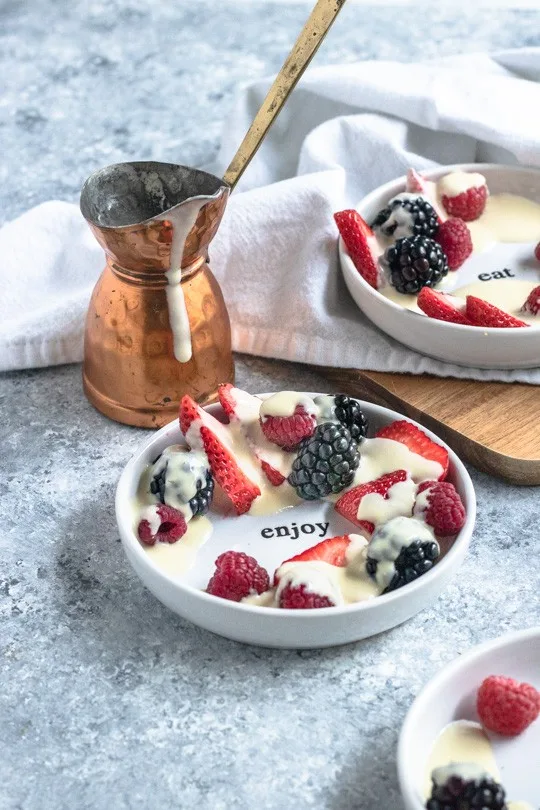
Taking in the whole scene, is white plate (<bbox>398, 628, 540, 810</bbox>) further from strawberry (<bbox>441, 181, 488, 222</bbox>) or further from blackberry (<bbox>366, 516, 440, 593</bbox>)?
strawberry (<bbox>441, 181, 488, 222</bbox>)

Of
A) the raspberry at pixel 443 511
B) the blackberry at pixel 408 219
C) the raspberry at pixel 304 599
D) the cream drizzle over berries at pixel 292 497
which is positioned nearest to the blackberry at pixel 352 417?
the cream drizzle over berries at pixel 292 497

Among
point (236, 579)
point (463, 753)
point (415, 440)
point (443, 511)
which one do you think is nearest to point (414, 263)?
point (415, 440)

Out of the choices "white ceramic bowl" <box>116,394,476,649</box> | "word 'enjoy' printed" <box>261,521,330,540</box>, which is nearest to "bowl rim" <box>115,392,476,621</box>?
"white ceramic bowl" <box>116,394,476,649</box>

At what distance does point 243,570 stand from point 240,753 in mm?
150

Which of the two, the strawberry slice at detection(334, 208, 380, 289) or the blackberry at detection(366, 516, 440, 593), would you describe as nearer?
the blackberry at detection(366, 516, 440, 593)

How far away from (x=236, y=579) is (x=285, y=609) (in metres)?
0.05

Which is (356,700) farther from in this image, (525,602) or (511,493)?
(511,493)

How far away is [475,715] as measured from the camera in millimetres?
956

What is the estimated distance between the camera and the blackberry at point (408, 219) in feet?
4.66

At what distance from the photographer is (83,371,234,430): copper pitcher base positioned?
4.32ft

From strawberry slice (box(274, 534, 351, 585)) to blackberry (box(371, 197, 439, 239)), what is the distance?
48 cm

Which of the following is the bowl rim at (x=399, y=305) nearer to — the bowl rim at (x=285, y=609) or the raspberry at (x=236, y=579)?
the bowl rim at (x=285, y=609)

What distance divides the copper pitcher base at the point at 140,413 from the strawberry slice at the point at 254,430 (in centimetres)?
10

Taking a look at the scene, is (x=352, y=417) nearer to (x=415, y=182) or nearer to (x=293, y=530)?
(x=293, y=530)
